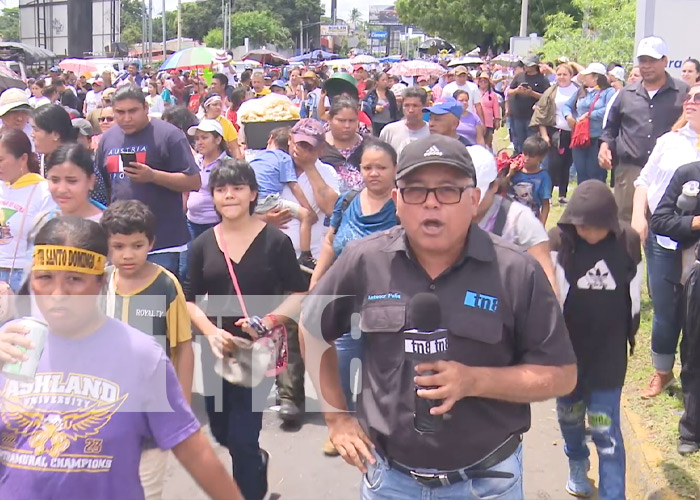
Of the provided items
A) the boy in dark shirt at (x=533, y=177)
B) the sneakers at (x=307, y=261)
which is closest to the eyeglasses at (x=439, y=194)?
the sneakers at (x=307, y=261)

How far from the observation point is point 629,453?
506 cm

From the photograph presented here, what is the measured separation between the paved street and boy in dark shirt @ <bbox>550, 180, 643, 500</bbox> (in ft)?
2.31

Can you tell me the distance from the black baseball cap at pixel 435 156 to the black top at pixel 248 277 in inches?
73.7

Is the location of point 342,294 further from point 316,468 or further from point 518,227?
point 316,468

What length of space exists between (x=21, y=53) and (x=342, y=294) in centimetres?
4490

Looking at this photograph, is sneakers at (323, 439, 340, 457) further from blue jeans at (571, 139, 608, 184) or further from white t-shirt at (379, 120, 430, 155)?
blue jeans at (571, 139, 608, 184)

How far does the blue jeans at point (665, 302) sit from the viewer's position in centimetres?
538

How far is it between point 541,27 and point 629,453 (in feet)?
168

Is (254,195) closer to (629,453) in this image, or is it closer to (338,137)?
(338,137)

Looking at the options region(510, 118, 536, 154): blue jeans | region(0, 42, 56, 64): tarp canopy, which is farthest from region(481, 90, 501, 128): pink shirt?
region(0, 42, 56, 64): tarp canopy

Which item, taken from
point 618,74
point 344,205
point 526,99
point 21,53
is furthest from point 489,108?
point 21,53

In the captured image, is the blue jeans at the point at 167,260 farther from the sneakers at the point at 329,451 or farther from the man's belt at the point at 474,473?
the man's belt at the point at 474,473

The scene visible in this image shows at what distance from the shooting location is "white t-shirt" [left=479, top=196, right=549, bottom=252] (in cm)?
404

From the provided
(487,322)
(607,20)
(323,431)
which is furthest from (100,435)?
(607,20)
